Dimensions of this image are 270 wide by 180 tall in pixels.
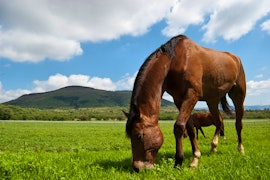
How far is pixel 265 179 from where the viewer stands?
174 inches

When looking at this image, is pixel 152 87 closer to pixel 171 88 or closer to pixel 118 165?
pixel 171 88

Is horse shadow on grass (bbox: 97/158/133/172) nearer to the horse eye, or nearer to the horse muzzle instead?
the horse muzzle

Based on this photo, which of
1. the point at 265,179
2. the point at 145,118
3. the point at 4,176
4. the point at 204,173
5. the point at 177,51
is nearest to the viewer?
the point at 265,179

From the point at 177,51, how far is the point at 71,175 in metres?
3.83

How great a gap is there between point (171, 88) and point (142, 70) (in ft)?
3.01

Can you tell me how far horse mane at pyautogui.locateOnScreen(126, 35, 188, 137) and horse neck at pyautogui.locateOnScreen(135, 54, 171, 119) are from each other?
5cm

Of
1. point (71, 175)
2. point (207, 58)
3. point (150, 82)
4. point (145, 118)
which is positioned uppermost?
point (207, 58)

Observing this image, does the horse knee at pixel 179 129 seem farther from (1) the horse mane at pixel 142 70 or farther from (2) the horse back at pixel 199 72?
(1) the horse mane at pixel 142 70

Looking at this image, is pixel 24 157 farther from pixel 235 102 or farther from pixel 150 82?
pixel 235 102

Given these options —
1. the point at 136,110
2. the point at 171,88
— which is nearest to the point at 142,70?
the point at 171,88

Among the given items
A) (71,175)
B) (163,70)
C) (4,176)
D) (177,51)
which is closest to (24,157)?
(4,176)

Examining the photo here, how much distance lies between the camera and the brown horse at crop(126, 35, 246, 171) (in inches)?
228

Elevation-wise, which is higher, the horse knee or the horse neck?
the horse neck

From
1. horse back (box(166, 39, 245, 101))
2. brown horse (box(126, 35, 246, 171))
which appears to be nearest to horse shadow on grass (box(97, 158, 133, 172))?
brown horse (box(126, 35, 246, 171))
